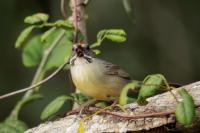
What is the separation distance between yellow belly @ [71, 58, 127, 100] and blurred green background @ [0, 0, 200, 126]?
2401 millimetres

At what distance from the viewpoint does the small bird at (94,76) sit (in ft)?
12.1

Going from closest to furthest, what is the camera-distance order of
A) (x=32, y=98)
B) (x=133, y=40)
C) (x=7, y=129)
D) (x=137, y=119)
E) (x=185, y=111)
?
1. (x=185, y=111)
2. (x=137, y=119)
3. (x=7, y=129)
4. (x=32, y=98)
5. (x=133, y=40)

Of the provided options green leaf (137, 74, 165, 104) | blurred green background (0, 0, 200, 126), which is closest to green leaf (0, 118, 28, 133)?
green leaf (137, 74, 165, 104)

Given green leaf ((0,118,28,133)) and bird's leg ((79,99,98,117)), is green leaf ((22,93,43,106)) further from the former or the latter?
bird's leg ((79,99,98,117))

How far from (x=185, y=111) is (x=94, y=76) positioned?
2.92 ft

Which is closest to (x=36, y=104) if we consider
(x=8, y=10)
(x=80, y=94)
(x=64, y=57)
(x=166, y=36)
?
(x=8, y=10)

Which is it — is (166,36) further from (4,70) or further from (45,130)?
(45,130)

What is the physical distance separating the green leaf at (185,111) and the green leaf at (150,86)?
12 cm

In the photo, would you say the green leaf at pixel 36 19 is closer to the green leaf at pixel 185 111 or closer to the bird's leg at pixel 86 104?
the bird's leg at pixel 86 104

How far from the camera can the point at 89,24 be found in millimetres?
6516

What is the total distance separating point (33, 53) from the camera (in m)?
4.64

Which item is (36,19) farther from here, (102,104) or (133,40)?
(133,40)

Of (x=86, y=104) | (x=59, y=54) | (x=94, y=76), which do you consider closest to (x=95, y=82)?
(x=94, y=76)

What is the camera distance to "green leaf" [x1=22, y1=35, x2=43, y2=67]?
459 cm
